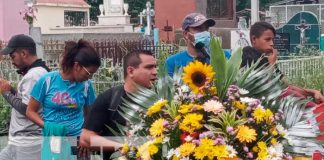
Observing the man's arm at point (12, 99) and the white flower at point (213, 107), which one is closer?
the white flower at point (213, 107)

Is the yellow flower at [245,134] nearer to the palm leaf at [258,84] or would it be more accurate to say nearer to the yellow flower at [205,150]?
the yellow flower at [205,150]

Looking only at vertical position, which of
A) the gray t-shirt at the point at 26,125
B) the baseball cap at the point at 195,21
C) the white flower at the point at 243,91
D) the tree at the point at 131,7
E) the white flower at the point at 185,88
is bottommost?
the gray t-shirt at the point at 26,125

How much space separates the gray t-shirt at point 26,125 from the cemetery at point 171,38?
0.35 m

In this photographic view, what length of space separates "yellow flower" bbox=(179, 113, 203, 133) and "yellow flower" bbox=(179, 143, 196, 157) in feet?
0.23

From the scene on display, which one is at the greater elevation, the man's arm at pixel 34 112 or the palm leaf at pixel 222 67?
the palm leaf at pixel 222 67

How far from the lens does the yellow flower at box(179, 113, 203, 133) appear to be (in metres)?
3.63

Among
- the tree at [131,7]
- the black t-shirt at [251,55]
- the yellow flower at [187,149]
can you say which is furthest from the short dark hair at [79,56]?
the tree at [131,7]

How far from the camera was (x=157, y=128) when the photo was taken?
3.73 metres

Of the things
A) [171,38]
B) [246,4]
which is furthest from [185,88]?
[246,4]

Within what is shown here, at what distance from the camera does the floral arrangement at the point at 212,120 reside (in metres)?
3.60

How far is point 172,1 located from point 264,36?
1549cm

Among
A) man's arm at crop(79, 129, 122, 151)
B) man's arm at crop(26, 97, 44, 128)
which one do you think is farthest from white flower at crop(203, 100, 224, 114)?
man's arm at crop(26, 97, 44, 128)

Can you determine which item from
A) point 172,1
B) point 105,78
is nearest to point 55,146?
point 105,78

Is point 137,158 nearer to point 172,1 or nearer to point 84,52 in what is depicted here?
point 84,52
